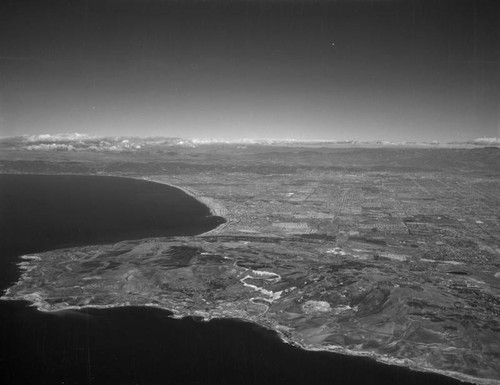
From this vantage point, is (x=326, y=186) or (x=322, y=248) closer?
(x=322, y=248)

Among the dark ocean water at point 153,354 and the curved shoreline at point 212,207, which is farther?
the curved shoreline at point 212,207

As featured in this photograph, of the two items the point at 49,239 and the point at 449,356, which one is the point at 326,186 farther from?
the point at 449,356

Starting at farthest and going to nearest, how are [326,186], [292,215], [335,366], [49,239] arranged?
[326,186] → [292,215] → [49,239] → [335,366]

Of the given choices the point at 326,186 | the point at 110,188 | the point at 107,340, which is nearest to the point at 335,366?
the point at 107,340

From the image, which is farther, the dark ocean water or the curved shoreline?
the curved shoreline

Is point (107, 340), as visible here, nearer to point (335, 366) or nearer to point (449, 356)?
point (335, 366)

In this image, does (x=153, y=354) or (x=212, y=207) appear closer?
(x=153, y=354)

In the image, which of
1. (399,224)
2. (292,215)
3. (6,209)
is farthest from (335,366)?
(6,209)

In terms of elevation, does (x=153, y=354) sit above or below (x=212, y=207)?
below

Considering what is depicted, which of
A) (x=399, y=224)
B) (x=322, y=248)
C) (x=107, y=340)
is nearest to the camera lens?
(x=107, y=340)

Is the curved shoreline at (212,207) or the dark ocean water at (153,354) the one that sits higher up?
the curved shoreline at (212,207)
